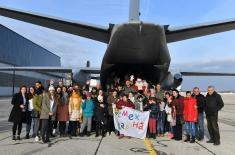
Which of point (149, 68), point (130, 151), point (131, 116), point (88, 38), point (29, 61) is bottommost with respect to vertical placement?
point (130, 151)

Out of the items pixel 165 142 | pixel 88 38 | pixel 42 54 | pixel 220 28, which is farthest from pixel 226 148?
pixel 42 54

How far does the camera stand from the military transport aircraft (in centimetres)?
859

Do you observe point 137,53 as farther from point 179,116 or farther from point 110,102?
point 179,116

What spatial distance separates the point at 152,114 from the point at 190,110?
1280mm

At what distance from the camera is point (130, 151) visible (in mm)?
7551

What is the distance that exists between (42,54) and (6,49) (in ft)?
63.6

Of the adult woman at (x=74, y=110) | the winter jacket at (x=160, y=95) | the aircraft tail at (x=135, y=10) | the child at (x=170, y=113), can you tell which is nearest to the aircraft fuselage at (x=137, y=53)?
the winter jacket at (x=160, y=95)

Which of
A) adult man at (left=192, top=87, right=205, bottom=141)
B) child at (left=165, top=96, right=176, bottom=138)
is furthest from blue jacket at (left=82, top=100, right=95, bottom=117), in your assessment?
adult man at (left=192, top=87, right=205, bottom=141)

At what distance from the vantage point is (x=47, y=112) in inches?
346

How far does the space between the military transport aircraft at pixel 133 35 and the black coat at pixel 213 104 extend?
1981 mm

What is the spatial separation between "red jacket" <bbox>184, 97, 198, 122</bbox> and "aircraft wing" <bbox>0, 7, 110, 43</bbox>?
330 cm

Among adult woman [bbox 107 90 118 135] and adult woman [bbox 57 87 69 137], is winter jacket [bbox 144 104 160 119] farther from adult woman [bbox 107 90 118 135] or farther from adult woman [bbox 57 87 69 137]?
adult woman [bbox 57 87 69 137]

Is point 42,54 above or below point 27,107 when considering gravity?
above

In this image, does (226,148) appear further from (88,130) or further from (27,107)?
(27,107)
